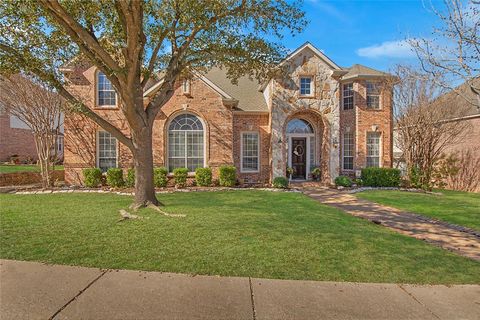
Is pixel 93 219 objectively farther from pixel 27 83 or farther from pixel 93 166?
pixel 27 83

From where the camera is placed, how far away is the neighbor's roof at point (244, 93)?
617 inches

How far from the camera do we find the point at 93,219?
683 centimetres

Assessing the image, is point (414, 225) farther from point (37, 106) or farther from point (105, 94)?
point (37, 106)

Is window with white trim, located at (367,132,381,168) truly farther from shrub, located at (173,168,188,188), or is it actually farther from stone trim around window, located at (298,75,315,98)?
shrub, located at (173,168,188,188)

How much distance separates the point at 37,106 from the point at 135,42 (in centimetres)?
884

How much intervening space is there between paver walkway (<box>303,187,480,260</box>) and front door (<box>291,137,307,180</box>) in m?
4.55

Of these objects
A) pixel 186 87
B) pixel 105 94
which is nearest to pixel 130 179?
pixel 105 94

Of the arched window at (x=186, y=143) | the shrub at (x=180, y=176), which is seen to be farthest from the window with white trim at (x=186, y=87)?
the shrub at (x=180, y=176)

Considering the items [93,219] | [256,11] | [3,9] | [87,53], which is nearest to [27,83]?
[3,9]

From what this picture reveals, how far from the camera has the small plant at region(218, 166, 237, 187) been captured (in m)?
13.9

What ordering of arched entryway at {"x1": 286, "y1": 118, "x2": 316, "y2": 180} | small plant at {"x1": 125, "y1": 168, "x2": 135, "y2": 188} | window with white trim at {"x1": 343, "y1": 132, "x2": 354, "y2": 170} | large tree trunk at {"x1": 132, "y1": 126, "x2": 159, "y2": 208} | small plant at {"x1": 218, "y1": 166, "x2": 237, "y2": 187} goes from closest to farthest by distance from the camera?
large tree trunk at {"x1": 132, "y1": 126, "x2": 159, "y2": 208}, small plant at {"x1": 125, "y1": 168, "x2": 135, "y2": 188}, small plant at {"x1": 218, "y1": 166, "x2": 237, "y2": 187}, arched entryway at {"x1": 286, "y1": 118, "x2": 316, "y2": 180}, window with white trim at {"x1": 343, "y1": 132, "x2": 354, "y2": 170}

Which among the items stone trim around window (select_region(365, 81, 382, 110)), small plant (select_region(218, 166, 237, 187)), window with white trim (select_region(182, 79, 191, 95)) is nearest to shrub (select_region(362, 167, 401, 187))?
stone trim around window (select_region(365, 81, 382, 110))

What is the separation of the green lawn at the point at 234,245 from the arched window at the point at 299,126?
8.57m

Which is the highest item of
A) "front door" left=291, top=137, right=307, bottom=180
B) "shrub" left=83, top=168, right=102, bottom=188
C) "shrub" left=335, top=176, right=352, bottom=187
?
"front door" left=291, top=137, right=307, bottom=180
